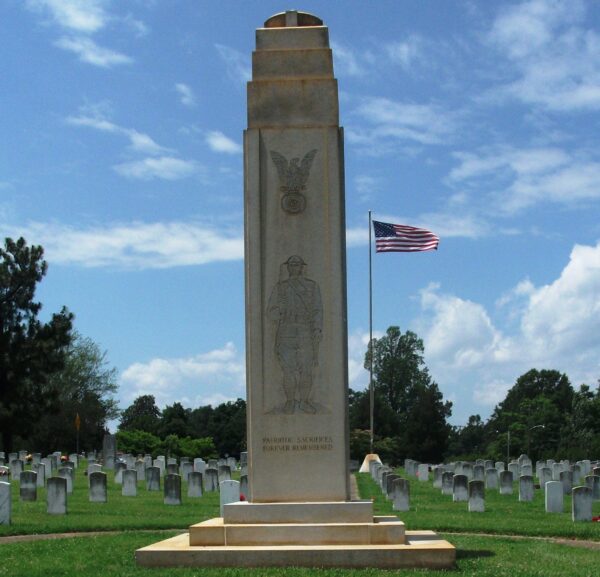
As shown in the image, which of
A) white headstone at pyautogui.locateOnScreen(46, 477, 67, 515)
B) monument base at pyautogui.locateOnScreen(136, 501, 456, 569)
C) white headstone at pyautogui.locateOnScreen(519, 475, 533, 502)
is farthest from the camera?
white headstone at pyautogui.locateOnScreen(519, 475, 533, 502)

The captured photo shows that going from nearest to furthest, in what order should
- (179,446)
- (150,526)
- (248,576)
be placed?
(248,576) < (150,526) < (179,446)

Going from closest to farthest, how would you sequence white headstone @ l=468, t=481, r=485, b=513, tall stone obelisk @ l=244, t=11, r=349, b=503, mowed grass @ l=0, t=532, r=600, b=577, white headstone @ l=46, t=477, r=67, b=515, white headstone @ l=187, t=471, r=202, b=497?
mowed grass @ l=0, t=532, r=600, b=577
tall stone obelisk @ l=244, t=11, r=349, b=503
white headstone @ l=46, t=477, r=67, b=515
white headstone @ l=468, t=481, r=485, b=513
white headstone @ l=187, t=471, r=202, b=497

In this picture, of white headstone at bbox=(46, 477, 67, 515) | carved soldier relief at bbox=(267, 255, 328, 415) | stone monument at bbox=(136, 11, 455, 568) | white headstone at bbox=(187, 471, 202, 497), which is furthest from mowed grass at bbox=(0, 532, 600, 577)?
white headstone at bbox=(187, 471, 202, 497)

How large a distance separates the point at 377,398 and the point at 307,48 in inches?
2889

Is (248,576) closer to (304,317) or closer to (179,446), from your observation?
(304,317)

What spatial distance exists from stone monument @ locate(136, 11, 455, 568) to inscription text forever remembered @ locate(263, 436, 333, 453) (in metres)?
0.01

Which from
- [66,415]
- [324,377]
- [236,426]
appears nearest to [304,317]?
[324,377]

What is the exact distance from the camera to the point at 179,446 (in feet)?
176

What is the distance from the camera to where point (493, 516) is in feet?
71.3

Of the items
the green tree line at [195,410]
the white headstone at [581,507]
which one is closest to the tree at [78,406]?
the green tree line at [195,410]

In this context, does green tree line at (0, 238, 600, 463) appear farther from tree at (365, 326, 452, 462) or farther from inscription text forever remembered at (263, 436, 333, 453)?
inscription text forever remembered at (263, 436, 333, 453)

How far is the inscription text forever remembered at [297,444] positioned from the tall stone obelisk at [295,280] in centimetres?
1

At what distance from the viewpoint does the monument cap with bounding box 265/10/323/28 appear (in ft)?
44.2

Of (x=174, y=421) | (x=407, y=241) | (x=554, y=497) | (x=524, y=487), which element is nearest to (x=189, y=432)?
(x=174, y=421)
